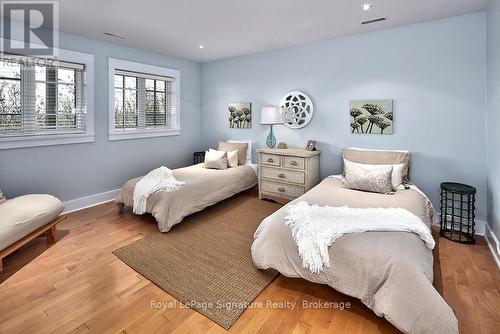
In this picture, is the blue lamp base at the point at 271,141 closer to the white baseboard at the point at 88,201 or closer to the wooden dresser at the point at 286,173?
the wooden dresser at the point at 286,173

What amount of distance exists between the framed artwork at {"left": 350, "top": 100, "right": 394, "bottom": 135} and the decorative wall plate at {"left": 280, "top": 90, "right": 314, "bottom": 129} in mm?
663

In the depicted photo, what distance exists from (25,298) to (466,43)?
4.82 metres

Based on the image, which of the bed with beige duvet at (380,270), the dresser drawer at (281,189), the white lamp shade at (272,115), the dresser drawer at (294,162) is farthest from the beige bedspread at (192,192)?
the bed with beige duvet at (380,270)

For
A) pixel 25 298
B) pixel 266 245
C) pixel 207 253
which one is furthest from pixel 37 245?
pixel 266 245

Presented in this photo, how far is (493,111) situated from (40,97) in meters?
5.21

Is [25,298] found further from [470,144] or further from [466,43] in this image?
[466,43]

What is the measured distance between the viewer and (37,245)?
278 cm

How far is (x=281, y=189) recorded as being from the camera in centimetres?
398

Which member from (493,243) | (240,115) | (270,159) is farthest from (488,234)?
(240,115)

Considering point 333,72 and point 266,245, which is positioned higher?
point 333,72

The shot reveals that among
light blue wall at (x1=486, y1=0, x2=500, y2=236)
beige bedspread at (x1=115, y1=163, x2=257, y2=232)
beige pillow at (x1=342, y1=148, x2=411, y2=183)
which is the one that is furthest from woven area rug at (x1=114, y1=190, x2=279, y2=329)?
light blue wall at (x1=486, y1=0, x2=500, y2=236)

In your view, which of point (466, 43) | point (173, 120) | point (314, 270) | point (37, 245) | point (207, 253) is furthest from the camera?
point (173, 120)

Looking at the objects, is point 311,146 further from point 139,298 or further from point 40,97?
point 40,97

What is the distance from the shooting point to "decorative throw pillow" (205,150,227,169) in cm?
426
